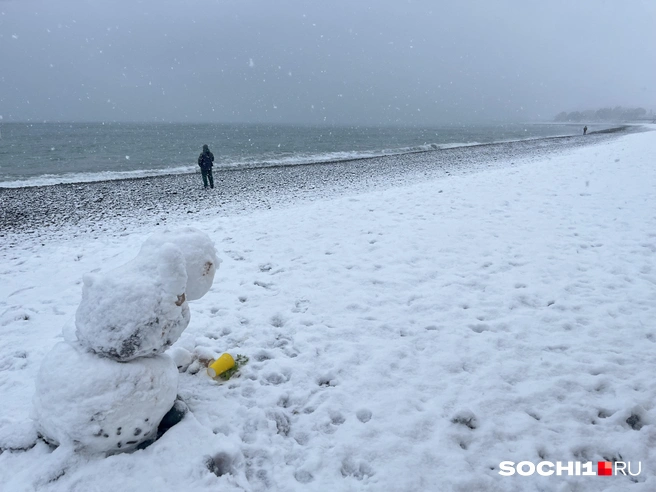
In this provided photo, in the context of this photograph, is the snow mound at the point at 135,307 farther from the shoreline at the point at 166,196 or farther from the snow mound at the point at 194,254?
the shoreline at the point at 166,196

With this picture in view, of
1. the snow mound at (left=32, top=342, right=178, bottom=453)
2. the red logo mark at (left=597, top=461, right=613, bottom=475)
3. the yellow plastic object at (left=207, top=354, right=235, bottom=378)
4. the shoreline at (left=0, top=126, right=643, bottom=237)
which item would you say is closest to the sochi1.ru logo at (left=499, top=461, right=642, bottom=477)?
the red logo mark at (left=597, top=461, right=613, bottom=475)

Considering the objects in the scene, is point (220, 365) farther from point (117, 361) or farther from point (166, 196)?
point (166, 196)

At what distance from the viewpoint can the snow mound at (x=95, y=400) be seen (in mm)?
2746

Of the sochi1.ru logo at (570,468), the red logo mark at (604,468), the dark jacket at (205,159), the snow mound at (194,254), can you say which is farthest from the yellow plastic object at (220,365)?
the dark jacket at (205,159)

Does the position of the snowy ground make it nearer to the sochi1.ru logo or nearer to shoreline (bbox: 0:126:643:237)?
the sochi1.ru logo

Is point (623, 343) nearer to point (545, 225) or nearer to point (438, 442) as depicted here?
point (438, 442)

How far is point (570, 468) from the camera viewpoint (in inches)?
116

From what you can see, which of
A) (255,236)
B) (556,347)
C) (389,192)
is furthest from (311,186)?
(556,347)

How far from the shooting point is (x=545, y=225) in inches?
323

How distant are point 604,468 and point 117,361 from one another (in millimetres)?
4055

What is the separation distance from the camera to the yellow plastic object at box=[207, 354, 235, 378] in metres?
4.09

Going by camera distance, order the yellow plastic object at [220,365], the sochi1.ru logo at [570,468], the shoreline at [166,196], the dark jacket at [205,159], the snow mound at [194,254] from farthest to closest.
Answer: the dark jacket at [205,159] < the shoreline at [166,196] < the yellow plastic object at [220,365] < the snow mound at [194,254] < the sochi1.ru logo at [570,468]

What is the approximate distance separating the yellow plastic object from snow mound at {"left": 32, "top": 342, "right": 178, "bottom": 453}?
999mm

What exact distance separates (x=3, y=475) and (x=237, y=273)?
433cm
